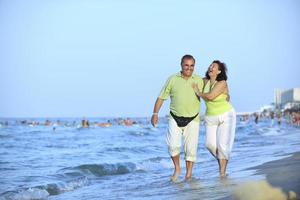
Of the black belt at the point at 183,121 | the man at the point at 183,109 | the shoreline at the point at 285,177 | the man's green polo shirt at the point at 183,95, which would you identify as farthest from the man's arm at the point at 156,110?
the shoreline at the point at 285,177

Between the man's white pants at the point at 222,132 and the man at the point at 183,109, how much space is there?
0.20 metres

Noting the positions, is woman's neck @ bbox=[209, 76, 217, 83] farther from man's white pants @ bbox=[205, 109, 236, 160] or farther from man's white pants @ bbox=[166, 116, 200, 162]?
man's white pants @ bbox=[166, 116, 200, 162]

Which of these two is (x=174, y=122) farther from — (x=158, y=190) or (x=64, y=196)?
(x=64, y=196)

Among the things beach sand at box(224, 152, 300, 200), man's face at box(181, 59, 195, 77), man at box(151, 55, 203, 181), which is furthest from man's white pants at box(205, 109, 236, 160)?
beach sand at box(224, 152, 300, 200)

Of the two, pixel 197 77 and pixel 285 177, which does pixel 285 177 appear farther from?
pixel 197 77

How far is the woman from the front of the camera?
640 cm

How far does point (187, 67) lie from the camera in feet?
20.9

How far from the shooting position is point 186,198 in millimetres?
4895

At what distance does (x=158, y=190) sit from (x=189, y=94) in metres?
1.29

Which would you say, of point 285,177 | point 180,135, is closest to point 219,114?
point 180,135

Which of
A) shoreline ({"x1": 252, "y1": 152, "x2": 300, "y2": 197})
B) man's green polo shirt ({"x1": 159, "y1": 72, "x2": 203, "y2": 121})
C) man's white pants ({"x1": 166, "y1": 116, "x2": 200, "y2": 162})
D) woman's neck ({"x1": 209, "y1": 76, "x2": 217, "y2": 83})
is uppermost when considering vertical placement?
woman's neck ({"x1": 209, "y1": 76, "x2": 217, "y2": 83})

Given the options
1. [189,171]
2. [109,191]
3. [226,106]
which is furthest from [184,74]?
[109,191]

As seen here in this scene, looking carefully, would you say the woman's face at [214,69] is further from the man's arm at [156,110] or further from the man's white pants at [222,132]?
the man's arm at [156,110]

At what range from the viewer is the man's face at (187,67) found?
6363 mm
